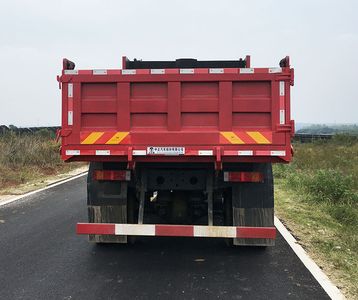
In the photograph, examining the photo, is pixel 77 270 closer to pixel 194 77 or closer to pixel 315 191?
pixel 194 77

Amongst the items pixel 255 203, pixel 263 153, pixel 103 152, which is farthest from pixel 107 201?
pixel 263 153

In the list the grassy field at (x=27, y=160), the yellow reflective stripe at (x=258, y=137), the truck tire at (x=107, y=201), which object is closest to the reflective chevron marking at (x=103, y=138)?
the truck tire at (x=107, y=201)

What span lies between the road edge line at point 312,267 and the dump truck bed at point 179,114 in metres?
1.42

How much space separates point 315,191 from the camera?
11.6 metres

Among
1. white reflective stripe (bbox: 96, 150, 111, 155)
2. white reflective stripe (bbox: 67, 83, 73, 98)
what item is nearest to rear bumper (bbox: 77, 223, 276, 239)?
white reflective stripe (bbox: 96, 150, 111, 155)

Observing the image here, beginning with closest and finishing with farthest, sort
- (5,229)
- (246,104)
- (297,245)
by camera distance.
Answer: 1. (246,104)
2. (297,245)
3. (5,229)

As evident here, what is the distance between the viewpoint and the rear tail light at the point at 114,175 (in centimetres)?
590

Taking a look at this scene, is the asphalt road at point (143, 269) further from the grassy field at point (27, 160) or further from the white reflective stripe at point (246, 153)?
the grassy field at point (27, 160)

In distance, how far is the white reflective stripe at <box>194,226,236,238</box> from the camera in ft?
17.8

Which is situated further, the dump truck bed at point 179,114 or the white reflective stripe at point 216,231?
the white reflective stripe at point 216,231

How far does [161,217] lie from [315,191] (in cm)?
618

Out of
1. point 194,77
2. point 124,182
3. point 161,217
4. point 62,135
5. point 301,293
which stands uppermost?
point 194,77

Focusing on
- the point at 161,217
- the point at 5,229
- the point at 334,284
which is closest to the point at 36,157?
the point at 5,229

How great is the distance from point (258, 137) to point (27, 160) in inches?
604
